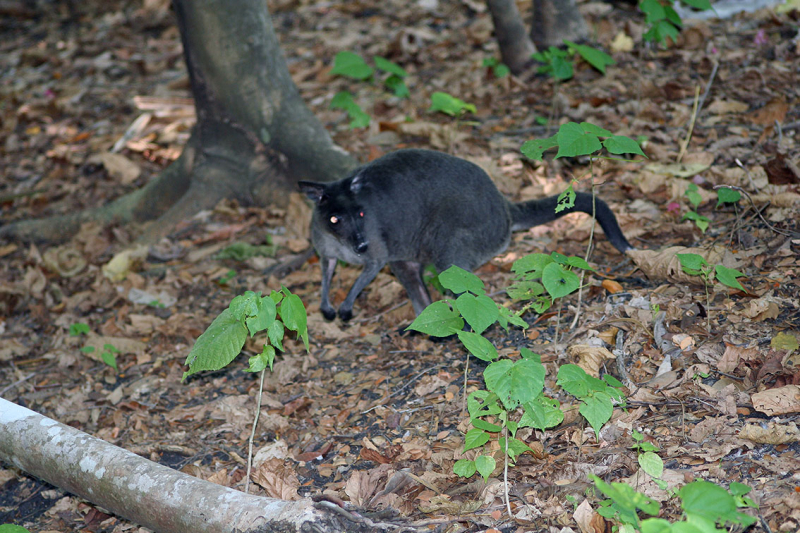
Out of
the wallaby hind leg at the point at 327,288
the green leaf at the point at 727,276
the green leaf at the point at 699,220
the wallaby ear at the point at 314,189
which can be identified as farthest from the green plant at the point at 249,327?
the green leaf at the point at 699,220

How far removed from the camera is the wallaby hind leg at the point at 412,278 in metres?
5.05

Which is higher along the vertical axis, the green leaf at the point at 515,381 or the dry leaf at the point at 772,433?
the green leaf at the point at 515,381

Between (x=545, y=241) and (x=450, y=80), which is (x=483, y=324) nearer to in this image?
(x=545, y=241)

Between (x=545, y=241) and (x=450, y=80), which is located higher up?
(x=450, y=80)

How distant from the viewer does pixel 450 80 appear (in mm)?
7570

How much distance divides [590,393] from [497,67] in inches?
198

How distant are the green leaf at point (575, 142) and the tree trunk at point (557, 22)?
425 centimetres

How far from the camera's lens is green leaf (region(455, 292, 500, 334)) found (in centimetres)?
318

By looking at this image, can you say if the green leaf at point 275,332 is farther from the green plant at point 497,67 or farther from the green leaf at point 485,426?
the green plant at point 497,67

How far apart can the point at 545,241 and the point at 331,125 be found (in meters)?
3.06

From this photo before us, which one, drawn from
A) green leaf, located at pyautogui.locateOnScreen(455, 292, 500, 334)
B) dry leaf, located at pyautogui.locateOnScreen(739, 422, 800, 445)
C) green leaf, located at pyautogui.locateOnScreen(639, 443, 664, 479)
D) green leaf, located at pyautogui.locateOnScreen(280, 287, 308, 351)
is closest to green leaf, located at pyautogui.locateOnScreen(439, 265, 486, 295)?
green leaf, located at pyautogui.locateOnScreen(455, 292, 500, 334)

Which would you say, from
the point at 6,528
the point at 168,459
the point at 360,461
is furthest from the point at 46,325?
the point at 360,461

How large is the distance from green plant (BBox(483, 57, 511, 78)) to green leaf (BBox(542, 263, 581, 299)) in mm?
4214

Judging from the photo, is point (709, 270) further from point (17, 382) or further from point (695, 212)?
point (17, 382)
